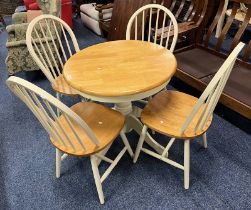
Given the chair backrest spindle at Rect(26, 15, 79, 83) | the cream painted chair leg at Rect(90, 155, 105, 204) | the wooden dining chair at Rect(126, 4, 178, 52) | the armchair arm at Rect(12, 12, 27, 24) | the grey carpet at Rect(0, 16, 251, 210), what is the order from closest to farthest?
the cream painted chair leg at Rect(90, 155, 105, 204) → the grey carpet at Rect(0, 16, 251, 210) → the chair backrest spindle at Rect(26, 15, 79, 83) → the wooden dining chair at Rect(126, 4, 178, 52) → the armchair arm at Rect(12, 12, 27, 24)

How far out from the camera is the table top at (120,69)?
1317mm

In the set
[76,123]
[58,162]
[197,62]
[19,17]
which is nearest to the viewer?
[76,123]

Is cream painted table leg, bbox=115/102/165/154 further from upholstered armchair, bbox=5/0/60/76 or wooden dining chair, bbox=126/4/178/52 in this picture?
upholstered armchair, bbox=5/0/60/76

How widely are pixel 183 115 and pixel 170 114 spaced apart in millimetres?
82

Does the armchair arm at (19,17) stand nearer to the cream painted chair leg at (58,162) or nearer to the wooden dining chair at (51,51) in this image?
the wooden dining chair at (51,51)

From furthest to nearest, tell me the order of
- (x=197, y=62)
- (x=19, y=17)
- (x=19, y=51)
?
1. (x=19, y=17)
2. (x=19, y=51)
3. (x=197, y=62)

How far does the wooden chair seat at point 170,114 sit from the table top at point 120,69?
238 millimetres

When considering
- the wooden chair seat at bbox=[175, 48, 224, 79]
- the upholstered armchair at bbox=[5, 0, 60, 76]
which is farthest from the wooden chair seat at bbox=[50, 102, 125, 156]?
the upholstered armchair at bbox=[5, 0, 60, 76]

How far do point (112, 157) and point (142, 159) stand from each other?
0.80ft

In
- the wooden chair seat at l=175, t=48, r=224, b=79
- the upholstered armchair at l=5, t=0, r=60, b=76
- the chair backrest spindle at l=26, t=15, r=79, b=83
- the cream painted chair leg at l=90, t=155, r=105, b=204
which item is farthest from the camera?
the upholstered armchair at l=5, t=0, r=60, b=76

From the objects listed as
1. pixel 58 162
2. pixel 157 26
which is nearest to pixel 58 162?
pixel 58 162

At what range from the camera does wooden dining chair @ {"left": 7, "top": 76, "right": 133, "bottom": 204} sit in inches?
40.8

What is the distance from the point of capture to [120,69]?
1.48 m

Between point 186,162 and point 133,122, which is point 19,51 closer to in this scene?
point 133,122
